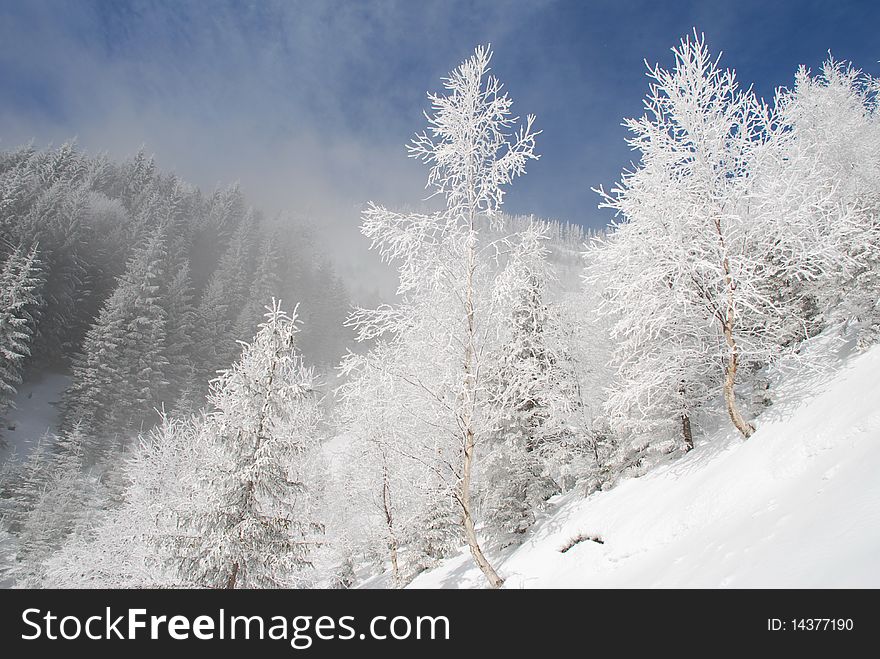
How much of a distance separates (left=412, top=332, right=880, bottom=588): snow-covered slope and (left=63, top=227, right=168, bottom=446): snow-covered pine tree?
168 feet

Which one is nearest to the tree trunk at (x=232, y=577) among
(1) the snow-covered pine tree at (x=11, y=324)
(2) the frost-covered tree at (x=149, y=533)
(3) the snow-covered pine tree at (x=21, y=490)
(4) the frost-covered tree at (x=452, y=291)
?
(2) the frost-covered tree at (x=149, y=533)

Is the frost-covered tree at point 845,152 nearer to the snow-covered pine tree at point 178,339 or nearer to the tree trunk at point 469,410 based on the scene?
the tree trunk at point 469,410

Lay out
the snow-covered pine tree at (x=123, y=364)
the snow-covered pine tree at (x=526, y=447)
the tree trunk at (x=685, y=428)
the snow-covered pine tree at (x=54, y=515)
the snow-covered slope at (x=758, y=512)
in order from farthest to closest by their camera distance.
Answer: the snow-covered pine tree at (x=123, y=364)
the snow-covered pine tree at (x=54, y=515)
the snow-covered pine tree at (x=526, y=447)
the tree trunk at (x=685, y=428)
the snow-covered slope at (x=758, y=512)

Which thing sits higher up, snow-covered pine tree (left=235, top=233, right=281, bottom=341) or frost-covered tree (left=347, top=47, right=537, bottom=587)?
snow-covered pine tree (left=235, top=233, right=281, bottom=341)

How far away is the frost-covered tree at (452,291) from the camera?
973 centimetres

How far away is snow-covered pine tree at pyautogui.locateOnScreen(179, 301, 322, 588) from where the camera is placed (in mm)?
11625

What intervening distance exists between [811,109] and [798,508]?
111ft

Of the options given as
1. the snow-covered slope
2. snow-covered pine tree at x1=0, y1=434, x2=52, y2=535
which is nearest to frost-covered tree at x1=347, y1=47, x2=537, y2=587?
the snow-covered slope

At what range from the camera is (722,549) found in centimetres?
Answer: 655

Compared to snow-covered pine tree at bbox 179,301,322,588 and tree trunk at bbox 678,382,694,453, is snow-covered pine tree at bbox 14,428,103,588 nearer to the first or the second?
snow-covered pine tree at bbox 179,301,322,588

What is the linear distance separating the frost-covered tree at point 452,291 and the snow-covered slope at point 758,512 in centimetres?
350
